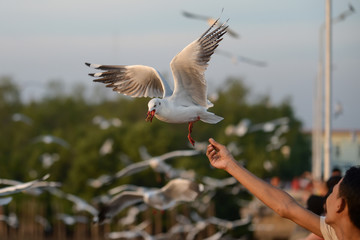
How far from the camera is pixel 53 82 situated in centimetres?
6244

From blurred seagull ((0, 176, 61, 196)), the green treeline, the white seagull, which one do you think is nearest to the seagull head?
the white seagull

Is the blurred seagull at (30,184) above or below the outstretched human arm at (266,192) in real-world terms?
below

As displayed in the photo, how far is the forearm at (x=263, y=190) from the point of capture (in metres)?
3.05

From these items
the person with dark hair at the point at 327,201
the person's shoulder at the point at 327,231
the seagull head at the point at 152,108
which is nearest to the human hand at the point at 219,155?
the person with dark hair at the point at 327,201

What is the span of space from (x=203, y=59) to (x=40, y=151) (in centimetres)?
3865

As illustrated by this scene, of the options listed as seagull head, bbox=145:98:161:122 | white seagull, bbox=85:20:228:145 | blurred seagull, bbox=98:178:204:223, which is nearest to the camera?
seagull head, bbox=145:98:161:122

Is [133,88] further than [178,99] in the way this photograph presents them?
Yes

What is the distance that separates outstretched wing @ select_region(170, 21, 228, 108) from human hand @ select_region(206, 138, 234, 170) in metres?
2.12

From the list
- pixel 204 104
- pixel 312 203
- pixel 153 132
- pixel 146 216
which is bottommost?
pixel 146 216

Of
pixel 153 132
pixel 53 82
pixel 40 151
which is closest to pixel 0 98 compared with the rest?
pixel 53 82

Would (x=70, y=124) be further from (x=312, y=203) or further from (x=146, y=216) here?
(x=312, y=203)

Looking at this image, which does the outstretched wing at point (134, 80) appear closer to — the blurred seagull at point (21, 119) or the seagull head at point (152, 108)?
the seagull head at point (152, 108)

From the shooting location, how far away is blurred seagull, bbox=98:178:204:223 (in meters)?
10.9

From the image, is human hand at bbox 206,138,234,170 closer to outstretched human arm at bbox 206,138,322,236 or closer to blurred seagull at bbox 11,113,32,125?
outstretched human arm at bbox 206,138,322,236
